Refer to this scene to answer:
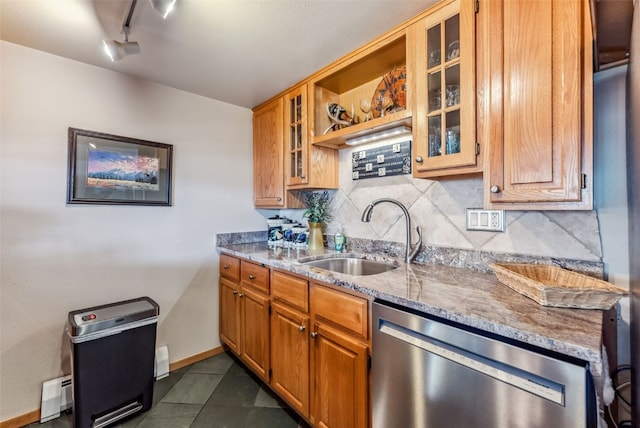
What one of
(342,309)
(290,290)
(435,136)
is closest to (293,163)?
(290,290)

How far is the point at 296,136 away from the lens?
2125 mm

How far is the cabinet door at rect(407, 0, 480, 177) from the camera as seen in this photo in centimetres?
117

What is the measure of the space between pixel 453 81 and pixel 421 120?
21 cm

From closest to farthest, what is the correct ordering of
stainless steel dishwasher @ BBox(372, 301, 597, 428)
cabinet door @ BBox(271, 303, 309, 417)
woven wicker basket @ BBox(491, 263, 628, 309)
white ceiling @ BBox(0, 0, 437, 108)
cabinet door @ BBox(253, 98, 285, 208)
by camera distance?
stainless steel dishwasher @ BBox(372, 301, 597, 428) < woven wicker basket @ BBox(491, 263, 628, 309) < white ceiling @ BBox(0, 0, 437, 108) < cabinet door @ BBox(271, 303, 309, 417) < cabinet door @ BBox(253, 98, 285, 208)

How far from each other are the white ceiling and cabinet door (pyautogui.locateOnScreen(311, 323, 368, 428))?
156 cm

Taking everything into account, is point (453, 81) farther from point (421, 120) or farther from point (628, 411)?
point (628, 411)

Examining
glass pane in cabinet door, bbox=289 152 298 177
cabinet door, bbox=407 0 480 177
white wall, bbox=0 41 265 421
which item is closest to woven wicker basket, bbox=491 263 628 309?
cabinet door, bbox=407 0 480 177

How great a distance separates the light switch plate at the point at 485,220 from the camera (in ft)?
4.42

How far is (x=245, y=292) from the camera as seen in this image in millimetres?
1987

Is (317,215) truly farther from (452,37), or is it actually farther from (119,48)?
(119,48)

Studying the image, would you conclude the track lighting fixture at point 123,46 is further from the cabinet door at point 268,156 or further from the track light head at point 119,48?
the cabinet door at point 268,156

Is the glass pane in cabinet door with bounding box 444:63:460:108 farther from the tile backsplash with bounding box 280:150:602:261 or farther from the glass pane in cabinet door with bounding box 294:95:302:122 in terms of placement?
the glass pane in cabinet door with bounding box 294:95:302:122

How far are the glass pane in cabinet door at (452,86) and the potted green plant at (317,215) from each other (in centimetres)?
119

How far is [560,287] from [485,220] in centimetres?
58
